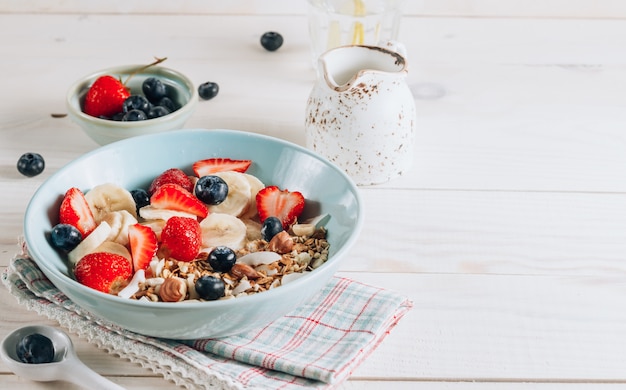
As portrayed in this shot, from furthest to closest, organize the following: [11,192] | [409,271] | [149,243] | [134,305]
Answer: [11,192], [409,271], [149,243], [134,305]

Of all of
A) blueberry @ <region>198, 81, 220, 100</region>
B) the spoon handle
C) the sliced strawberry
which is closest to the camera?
the spoon handle

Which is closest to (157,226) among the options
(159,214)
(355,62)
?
(159,214)

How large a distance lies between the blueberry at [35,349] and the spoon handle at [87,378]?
4 centimetres

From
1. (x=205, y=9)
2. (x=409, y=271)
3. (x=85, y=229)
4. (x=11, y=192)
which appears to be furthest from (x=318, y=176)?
(x=205, y=9)

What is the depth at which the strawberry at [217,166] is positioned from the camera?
122cm

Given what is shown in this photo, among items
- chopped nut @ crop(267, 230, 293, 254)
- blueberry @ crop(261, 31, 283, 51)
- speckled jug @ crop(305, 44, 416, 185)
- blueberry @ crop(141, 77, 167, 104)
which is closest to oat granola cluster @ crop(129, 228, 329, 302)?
chopped nut @ crop(267, 230, 293, 254)

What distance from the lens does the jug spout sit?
1340mm

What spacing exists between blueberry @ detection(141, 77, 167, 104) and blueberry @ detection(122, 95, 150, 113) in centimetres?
5

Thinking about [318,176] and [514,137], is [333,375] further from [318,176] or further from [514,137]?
[514,137]

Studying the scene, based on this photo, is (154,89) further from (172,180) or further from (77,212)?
(77,212)

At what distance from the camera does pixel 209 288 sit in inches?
38.2

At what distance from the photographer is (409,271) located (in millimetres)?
1166

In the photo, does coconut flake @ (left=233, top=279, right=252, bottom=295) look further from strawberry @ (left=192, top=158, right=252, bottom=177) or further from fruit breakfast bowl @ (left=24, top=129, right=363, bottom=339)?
strawberry @ (left=192, top=158, right=252, bottom=177)

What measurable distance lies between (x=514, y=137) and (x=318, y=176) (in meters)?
0.52
